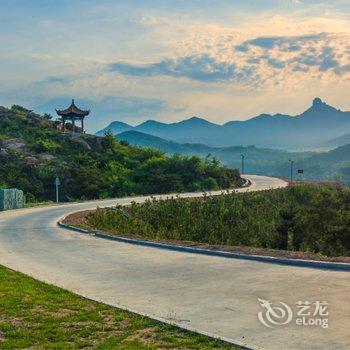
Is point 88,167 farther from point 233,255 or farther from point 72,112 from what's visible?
point 233,255

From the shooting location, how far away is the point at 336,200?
105 feet

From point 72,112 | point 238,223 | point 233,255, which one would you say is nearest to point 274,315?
point 233,255

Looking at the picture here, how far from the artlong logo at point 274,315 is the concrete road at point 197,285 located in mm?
114

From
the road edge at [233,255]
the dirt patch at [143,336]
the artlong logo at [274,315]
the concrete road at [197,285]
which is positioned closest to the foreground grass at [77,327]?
the dirt patch at [143,336]

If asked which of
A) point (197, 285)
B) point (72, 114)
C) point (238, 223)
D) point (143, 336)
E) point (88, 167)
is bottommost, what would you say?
A: point (238, 223)

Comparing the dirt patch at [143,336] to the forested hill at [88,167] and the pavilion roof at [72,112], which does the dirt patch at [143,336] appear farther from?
the pavilion roof at [72,112]

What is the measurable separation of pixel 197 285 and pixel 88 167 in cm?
4615

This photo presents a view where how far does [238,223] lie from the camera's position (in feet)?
107

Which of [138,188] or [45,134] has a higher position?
[45,134]

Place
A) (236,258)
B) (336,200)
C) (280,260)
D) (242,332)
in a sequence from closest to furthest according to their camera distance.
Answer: (242,332), (280,260), (236,258), (336,200)

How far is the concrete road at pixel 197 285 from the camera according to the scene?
7926 mm

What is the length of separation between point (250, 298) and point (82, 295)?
11.6 feet

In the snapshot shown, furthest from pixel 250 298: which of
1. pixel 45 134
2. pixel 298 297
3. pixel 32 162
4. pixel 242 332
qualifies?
pixel 45 134

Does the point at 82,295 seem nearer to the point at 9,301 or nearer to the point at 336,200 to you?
the point at 9,301
